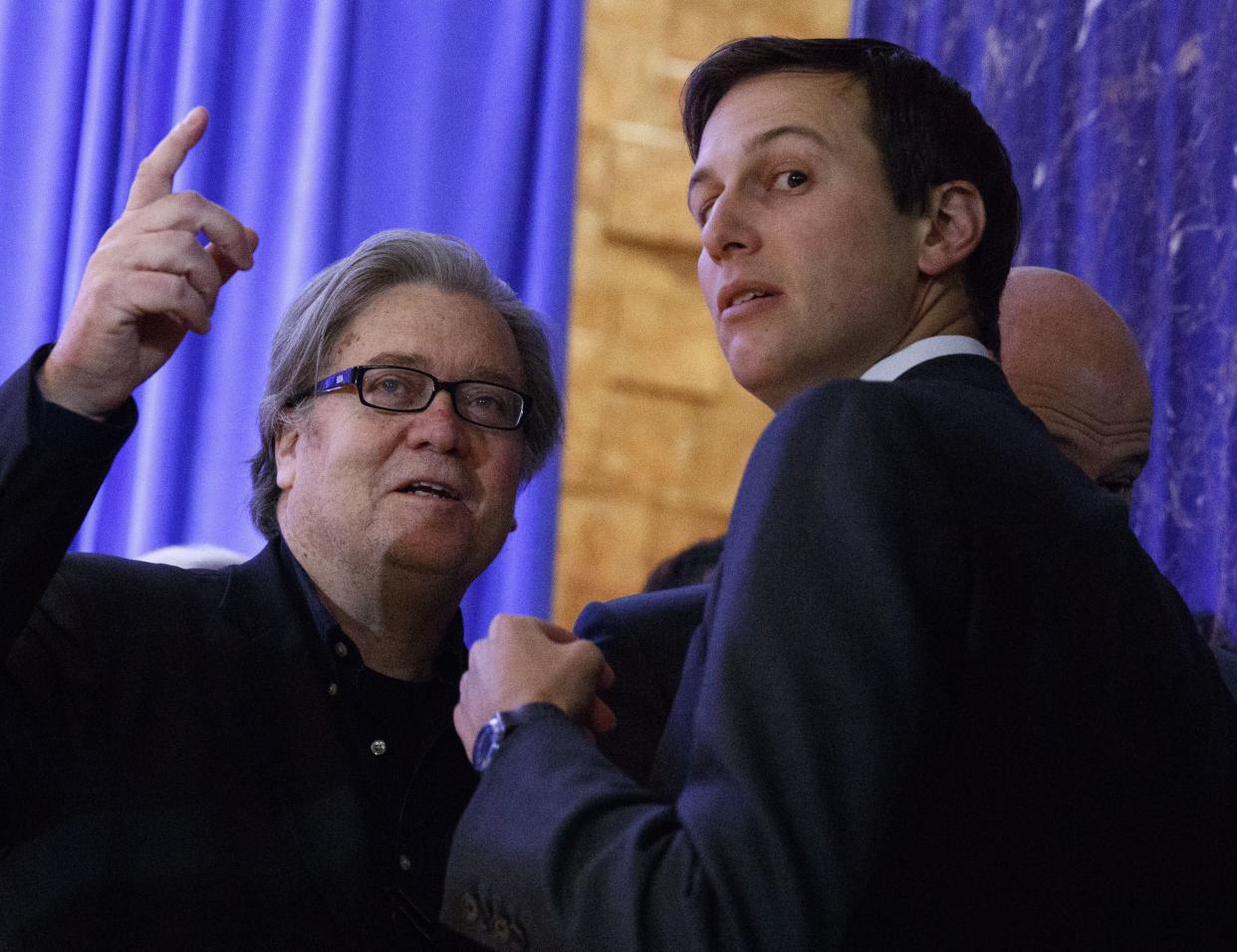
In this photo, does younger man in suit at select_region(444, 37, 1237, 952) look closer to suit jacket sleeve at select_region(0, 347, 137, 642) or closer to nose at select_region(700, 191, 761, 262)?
nose at select_region(700, 191, 761, 262)

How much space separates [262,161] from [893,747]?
274cm

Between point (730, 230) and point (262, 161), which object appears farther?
point (262, 161)

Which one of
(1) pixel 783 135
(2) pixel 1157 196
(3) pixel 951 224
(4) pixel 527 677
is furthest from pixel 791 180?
(2) pixel 1157 196

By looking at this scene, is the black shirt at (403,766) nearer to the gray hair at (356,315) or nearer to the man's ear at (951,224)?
the gray hair at (356,315)

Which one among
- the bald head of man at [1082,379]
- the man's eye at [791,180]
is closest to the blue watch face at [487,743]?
the man's eye at [791,180]

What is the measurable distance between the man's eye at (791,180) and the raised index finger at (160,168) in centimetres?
58

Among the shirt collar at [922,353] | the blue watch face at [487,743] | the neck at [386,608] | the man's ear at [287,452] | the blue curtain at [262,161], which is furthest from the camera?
the blue curtain at [262,161]

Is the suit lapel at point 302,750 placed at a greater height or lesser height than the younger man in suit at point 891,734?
lesser

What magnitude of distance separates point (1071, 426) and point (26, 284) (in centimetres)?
218

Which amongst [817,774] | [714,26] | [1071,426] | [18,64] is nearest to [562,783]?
[817,774]

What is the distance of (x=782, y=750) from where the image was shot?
37.6 inches

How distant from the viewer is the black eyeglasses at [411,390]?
1867 millimetres

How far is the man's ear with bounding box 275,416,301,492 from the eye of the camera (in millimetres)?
1930

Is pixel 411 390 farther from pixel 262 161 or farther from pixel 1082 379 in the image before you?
pixel 262 161
